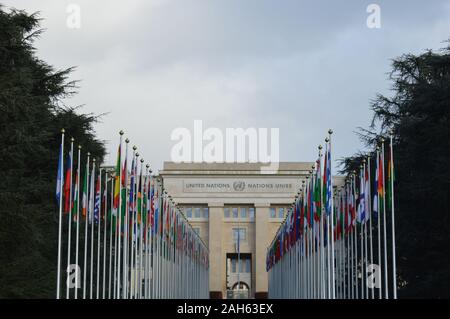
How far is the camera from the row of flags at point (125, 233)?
34.6m

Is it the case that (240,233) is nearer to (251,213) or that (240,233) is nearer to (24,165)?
(251,213)

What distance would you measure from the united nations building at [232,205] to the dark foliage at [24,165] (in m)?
48.8

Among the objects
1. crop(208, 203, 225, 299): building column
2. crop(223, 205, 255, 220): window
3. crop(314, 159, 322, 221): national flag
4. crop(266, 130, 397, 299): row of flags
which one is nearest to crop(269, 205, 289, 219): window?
crop(223, 205, 255, 220): window

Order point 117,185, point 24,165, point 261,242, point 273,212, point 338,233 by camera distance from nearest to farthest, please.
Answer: point 117,185
point 24,165
point 338,233
point 261,242
point 273,212

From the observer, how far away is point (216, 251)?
9531 cm

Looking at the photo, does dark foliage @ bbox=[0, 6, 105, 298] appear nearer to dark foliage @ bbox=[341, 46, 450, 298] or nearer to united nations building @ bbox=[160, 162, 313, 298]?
dark foliage @ bbox=[341, 46, 450, 298]

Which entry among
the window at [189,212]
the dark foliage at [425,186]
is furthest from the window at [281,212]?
the dark foliage at [425,186]

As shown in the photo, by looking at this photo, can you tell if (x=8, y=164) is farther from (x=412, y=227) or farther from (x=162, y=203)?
(x=412, y=227)

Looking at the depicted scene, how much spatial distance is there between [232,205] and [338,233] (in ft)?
179

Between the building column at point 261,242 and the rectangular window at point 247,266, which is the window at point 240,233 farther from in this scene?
the rectangular window at point 247,266

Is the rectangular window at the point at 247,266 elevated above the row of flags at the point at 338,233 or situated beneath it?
elevated above

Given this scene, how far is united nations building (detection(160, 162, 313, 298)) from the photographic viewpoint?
95750 millimetres

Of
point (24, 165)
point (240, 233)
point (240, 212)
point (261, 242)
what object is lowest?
point (24, 165)

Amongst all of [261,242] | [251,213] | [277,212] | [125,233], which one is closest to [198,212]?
[251,213]
